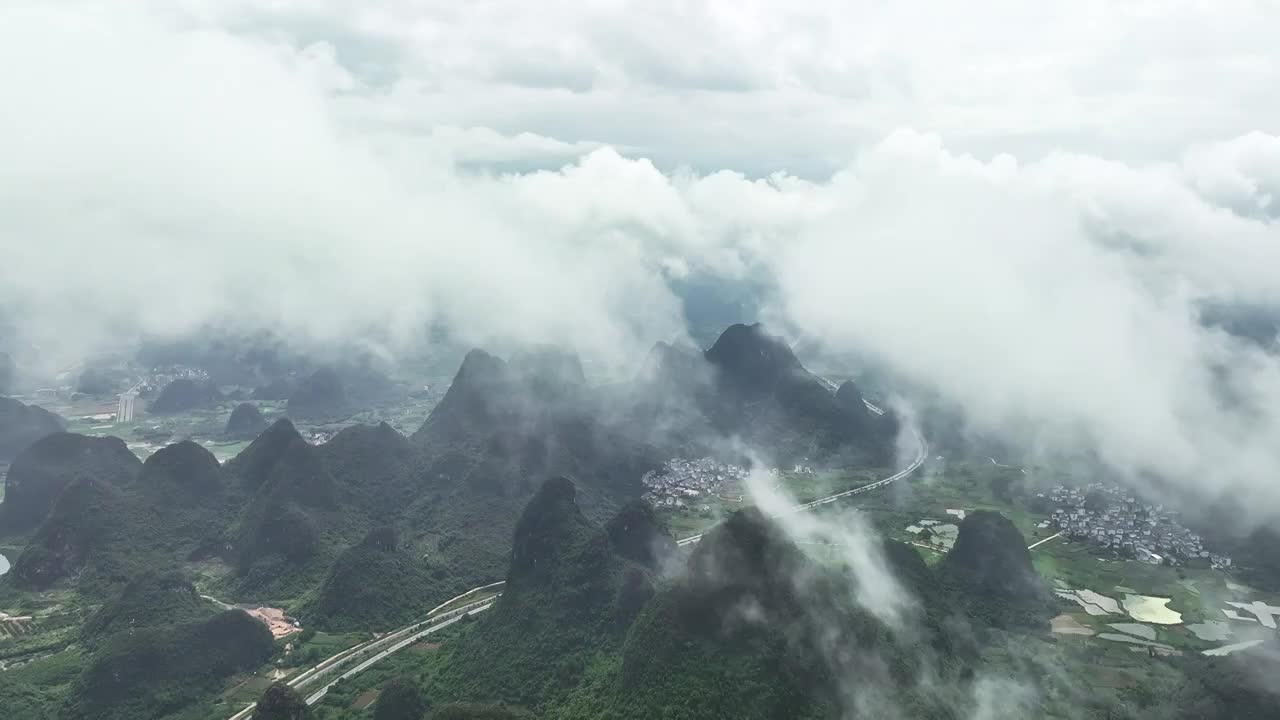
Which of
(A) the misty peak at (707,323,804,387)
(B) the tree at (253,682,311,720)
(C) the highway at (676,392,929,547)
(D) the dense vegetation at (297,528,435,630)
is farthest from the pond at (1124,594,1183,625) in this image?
(B) the tree at (253,682,311,720)

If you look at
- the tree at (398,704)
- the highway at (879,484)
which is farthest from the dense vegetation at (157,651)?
the highway at (879,484)

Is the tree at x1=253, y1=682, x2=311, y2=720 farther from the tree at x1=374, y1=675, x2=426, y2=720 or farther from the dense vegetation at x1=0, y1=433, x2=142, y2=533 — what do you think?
the dense vegetation at x1=0, y1=433, x2=142, y2=533

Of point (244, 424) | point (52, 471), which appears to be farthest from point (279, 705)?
point (244, 424)

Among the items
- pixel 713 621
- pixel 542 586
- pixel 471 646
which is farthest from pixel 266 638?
pixel 713 621

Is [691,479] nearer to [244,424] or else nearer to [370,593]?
[370,593]

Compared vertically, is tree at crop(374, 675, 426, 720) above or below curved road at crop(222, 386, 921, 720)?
above
